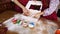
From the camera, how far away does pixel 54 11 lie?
142 cm

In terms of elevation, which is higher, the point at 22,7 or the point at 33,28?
the point at 22,7

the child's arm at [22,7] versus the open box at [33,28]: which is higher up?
the child's arm at [22,7]

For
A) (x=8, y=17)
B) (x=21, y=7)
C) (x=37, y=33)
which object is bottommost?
(x=37, y=33)

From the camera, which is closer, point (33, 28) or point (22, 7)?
point (33, 28)

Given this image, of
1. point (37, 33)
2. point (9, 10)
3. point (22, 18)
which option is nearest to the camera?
point (37, 33)

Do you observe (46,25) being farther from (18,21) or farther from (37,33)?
(18,21)

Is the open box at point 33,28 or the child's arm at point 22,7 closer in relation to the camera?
the open box at point 33,28

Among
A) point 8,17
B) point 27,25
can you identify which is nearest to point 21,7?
point 8,17

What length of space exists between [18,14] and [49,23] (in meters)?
0.43

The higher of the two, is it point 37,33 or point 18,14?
point 18,14

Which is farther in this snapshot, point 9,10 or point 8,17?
point 9,10

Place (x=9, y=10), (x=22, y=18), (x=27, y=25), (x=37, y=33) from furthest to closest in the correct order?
(x=9, y=10), (x=22, y=18), (x=27, y=25), (x=37, y=33)

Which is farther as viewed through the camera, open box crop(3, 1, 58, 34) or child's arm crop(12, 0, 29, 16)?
child's arm crop(12, 0, 29, 16)

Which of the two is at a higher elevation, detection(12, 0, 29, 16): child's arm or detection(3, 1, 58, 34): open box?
detection(12, 0, 29, 16): child's arm
